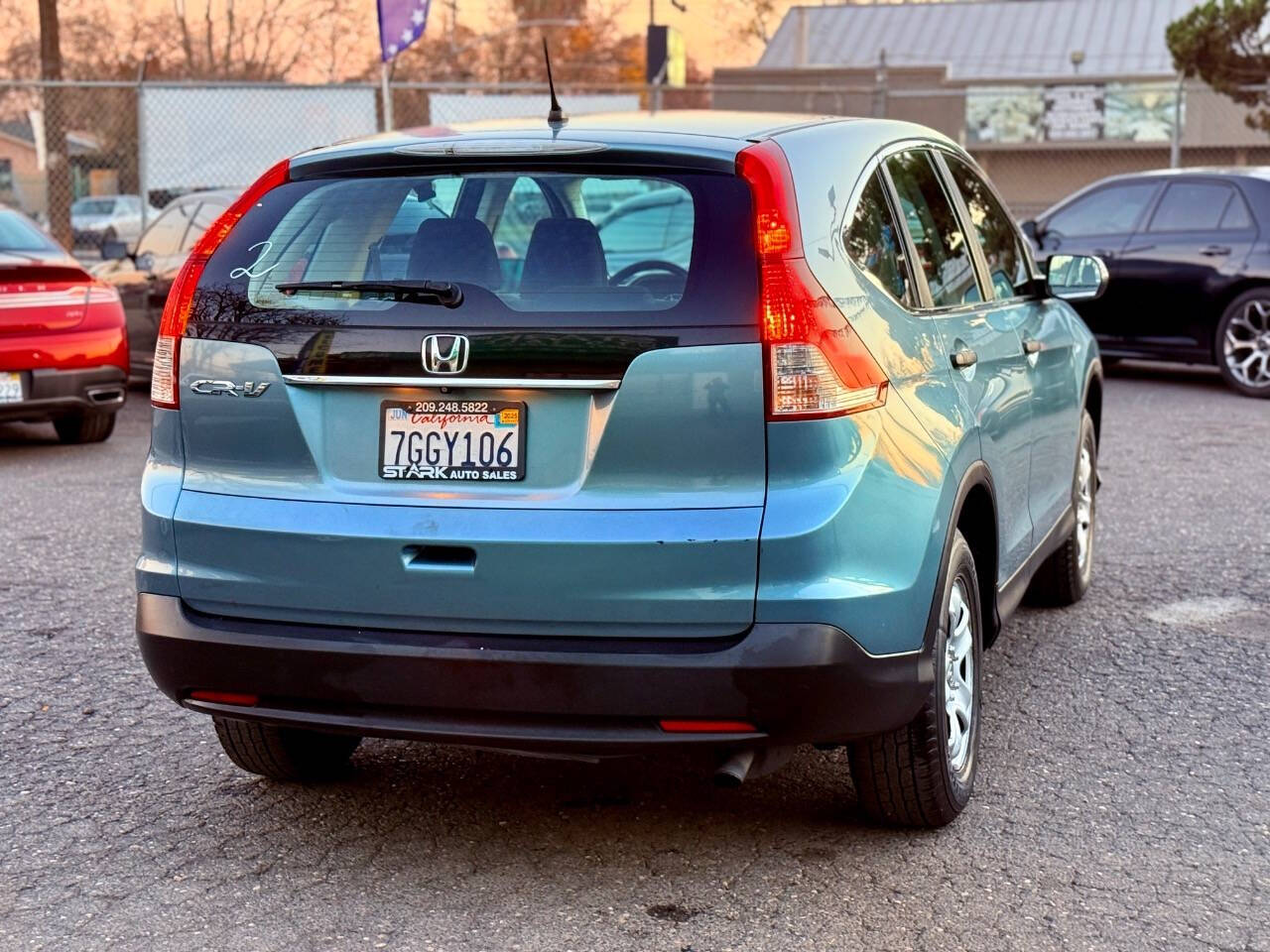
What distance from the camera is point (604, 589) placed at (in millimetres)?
3369

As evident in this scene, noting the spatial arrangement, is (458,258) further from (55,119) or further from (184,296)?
(55,119)

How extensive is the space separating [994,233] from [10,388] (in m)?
6.47

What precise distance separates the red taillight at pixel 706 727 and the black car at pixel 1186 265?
32.8 feet

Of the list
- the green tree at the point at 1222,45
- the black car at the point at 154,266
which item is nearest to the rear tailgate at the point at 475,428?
the black car at the point at 154,266

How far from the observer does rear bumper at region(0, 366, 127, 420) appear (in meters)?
9.83

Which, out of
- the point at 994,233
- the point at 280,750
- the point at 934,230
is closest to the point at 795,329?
the point at 934,230

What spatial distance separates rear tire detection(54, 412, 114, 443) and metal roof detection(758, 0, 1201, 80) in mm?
44569

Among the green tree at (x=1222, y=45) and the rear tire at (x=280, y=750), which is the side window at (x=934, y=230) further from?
the green tree at (x=1222, y=45)

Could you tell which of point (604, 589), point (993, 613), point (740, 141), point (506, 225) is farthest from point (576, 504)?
point (506, 225)

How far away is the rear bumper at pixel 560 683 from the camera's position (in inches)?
132

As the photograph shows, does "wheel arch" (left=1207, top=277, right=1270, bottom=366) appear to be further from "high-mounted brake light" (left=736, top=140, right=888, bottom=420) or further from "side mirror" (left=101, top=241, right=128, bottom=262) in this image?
"high-mounted brake light" (left=736, top=140, right=888, bottom=420)

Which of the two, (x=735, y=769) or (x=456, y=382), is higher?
(x=456, y=382)

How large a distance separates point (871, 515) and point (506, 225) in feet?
8.19

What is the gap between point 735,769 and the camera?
3.49 meters
